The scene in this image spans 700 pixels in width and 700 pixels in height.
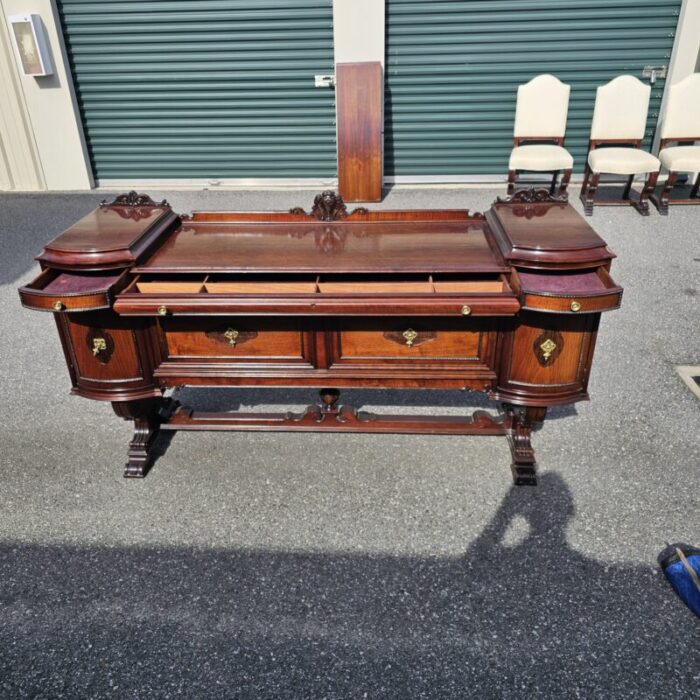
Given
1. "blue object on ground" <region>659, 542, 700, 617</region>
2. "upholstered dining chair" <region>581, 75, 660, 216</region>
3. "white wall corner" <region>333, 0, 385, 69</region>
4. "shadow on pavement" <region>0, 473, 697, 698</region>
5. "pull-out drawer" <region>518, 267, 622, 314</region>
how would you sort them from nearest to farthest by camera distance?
1. "shadow on pavement" <region>0, 473, 697, 698</region>
2. "blue object on ground" <region>659, 542, 700, 617</region>
3. "pull-out drawer" <region>518, 267, 622, 314</region>
4. "upholstered dining chair" <region>581, 75, 660, 216</region>
5. "white wall corner" <region>333, 0, 385, 69</region>

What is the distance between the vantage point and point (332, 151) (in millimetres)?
7609

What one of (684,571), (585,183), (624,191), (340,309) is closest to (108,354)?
(340,309)

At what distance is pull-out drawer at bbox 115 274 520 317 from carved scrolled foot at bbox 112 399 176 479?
645 mm

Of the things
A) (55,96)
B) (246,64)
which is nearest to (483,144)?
(246,64)

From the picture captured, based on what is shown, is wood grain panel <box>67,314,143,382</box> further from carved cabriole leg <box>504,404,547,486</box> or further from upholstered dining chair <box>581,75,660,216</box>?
upholstered dining chair <box>581,75,660,216</box>

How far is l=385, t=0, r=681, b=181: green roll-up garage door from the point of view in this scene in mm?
6820

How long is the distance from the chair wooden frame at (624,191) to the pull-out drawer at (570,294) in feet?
14.9

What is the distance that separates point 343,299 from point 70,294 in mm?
1095

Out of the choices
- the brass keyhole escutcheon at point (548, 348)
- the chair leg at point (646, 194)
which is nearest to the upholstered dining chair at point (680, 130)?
the chair leg at point (646, 194)

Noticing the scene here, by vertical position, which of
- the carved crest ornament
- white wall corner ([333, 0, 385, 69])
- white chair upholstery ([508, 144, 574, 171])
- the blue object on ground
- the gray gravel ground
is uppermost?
white wall corner ([333, 0, 385, 69])

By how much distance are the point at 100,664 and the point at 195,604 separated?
1.21ft

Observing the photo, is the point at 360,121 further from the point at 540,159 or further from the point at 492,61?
the point at 540,159

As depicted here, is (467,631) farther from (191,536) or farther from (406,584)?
(191,536)

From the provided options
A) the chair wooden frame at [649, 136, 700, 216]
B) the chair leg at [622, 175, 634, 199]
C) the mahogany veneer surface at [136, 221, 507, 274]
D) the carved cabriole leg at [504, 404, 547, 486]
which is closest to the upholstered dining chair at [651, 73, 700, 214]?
the chair wooden frame at [649, 136, 700, 216]
